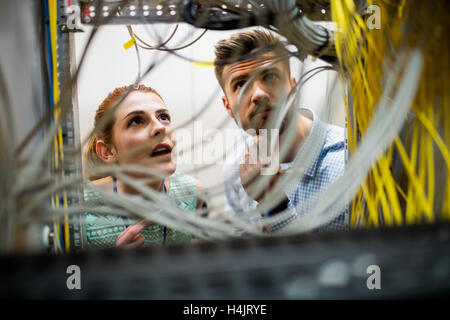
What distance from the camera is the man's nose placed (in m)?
0.83

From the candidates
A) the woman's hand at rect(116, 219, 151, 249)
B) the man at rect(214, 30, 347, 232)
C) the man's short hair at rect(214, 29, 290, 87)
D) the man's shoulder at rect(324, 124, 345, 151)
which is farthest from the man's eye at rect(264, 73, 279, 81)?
the woman's hand at rect(116, 219, 151, 249)

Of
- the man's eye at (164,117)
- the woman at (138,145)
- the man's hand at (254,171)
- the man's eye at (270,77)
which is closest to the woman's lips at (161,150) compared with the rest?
the woman at (138,145)

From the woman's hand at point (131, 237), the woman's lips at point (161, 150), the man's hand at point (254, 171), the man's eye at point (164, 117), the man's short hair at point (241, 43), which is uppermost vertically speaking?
the man's short hair at point (241, 43)

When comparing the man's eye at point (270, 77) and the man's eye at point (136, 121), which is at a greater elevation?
the man's eye at point (270, 77)

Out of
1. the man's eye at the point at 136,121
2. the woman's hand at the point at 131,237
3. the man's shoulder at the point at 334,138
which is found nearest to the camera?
the woman's hand at the point at 131,237

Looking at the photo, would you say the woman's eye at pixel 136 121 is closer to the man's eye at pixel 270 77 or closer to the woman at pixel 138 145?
the woman at pixel 138 145

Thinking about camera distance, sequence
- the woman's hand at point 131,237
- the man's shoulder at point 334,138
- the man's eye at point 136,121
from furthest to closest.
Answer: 1. the man's shoulder at point 334,138
2. the man's eye at point 136,121
3. the woman's hand at point 131,237

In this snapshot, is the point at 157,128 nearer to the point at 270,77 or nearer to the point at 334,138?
the point at 270,77

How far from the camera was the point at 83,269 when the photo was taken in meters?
0.21

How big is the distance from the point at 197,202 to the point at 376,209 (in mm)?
591

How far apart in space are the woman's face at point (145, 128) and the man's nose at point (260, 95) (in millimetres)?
256

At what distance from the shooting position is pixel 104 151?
94cm

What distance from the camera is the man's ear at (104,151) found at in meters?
0.93

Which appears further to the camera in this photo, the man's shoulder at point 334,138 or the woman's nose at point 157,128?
the man's shoulder at point 334,138
